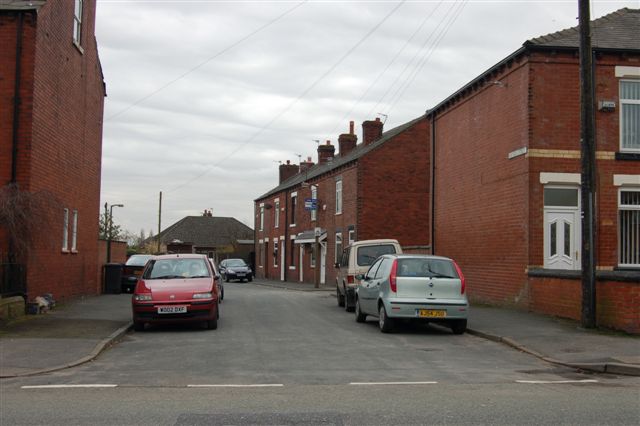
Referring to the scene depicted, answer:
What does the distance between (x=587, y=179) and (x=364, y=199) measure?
775 inches

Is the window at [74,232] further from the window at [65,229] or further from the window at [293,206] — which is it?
the window at [293,206]

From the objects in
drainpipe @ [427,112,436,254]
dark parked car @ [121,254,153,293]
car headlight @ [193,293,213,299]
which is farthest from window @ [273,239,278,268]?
car headlight @ [193,293,213,299]

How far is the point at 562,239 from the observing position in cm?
1828

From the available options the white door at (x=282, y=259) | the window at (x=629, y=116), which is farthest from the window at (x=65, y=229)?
the white door at (x=282, y=259)

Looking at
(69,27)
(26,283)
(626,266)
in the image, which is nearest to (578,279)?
(626,266)

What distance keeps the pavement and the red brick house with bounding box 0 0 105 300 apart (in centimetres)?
181

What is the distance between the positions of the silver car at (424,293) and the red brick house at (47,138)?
742 centimetres

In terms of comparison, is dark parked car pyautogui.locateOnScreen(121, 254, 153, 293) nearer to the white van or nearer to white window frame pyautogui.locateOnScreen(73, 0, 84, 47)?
white window frame pyautogui.locateOnScreen(73, 0, 84, 47)

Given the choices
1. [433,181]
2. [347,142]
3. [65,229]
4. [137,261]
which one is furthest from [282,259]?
[65,229]

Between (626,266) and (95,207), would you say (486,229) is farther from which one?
(95,207)

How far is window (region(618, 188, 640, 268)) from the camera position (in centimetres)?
1838

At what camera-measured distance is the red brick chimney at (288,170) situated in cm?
5556

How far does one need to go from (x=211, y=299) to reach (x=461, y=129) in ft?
39.5

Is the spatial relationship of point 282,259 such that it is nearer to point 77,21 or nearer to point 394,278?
point 77,21
